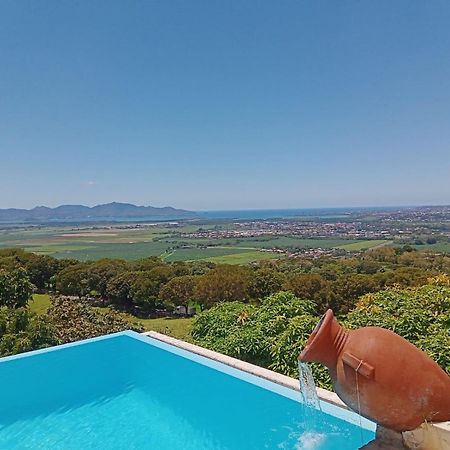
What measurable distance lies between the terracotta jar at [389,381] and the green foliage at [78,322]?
6.48m

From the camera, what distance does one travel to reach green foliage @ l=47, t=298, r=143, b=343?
7.66 meters

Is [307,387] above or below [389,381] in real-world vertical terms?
below

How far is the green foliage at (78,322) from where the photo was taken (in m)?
7.66

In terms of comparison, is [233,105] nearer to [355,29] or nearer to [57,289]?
[355,29]

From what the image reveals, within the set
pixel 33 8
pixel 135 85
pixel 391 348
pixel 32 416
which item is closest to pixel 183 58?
pixel 135 85

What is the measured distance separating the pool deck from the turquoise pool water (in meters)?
0.13

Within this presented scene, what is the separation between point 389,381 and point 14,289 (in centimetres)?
1214

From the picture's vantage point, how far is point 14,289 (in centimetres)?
1169

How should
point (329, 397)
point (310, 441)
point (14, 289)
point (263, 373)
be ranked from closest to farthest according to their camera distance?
point (310, 441), point (329, 397), point (263, 373), point (14, 289)

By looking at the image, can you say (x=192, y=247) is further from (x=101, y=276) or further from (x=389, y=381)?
(x=389, y=381)

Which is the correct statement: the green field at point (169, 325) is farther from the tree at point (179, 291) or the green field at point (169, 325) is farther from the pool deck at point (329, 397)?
the pool deck at point (329, 397)

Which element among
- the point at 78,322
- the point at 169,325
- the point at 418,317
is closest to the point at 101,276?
the point at 169,325

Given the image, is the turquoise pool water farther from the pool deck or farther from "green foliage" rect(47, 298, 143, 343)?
"green foliage" rect(47, 298, 143, 343)

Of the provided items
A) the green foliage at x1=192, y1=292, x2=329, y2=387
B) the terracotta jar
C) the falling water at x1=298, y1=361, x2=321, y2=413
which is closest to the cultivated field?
the green foliage at x1=192, y1=292, x2=329, y2=387
